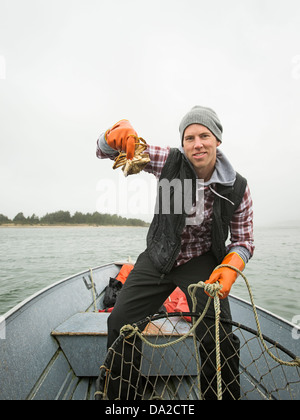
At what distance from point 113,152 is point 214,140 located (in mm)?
859


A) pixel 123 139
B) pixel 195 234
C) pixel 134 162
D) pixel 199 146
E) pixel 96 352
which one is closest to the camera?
pixel 134 162

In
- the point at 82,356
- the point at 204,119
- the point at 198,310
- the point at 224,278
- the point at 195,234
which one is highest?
the point at 204,119

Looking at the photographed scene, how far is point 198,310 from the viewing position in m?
1.90

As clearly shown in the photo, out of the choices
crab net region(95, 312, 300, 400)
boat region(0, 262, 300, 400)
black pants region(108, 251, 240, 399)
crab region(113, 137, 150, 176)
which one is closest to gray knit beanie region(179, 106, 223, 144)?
crab region(113, 137, 150, 176)

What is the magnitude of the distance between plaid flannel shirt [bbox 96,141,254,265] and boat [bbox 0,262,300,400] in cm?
59

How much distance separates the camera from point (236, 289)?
27.8 feet

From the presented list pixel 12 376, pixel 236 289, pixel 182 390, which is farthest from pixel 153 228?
pixel 236 289

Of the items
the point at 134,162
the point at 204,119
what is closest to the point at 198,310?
the point at 134,162

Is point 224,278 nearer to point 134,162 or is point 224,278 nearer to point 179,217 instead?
point 179,217

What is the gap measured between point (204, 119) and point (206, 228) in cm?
94

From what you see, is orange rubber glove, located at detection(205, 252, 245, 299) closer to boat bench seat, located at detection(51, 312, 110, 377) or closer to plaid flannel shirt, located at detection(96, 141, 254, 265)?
plaid flannel shirt, located at detection(96, 141, 254, 265)

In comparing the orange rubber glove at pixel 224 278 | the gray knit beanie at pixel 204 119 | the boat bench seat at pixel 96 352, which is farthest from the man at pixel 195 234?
the boat bench seat at pixel 96 352

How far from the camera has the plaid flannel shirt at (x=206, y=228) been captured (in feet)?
6.63

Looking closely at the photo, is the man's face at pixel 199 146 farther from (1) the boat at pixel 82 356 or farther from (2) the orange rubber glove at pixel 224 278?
(1) the boat at pixel 82 356
